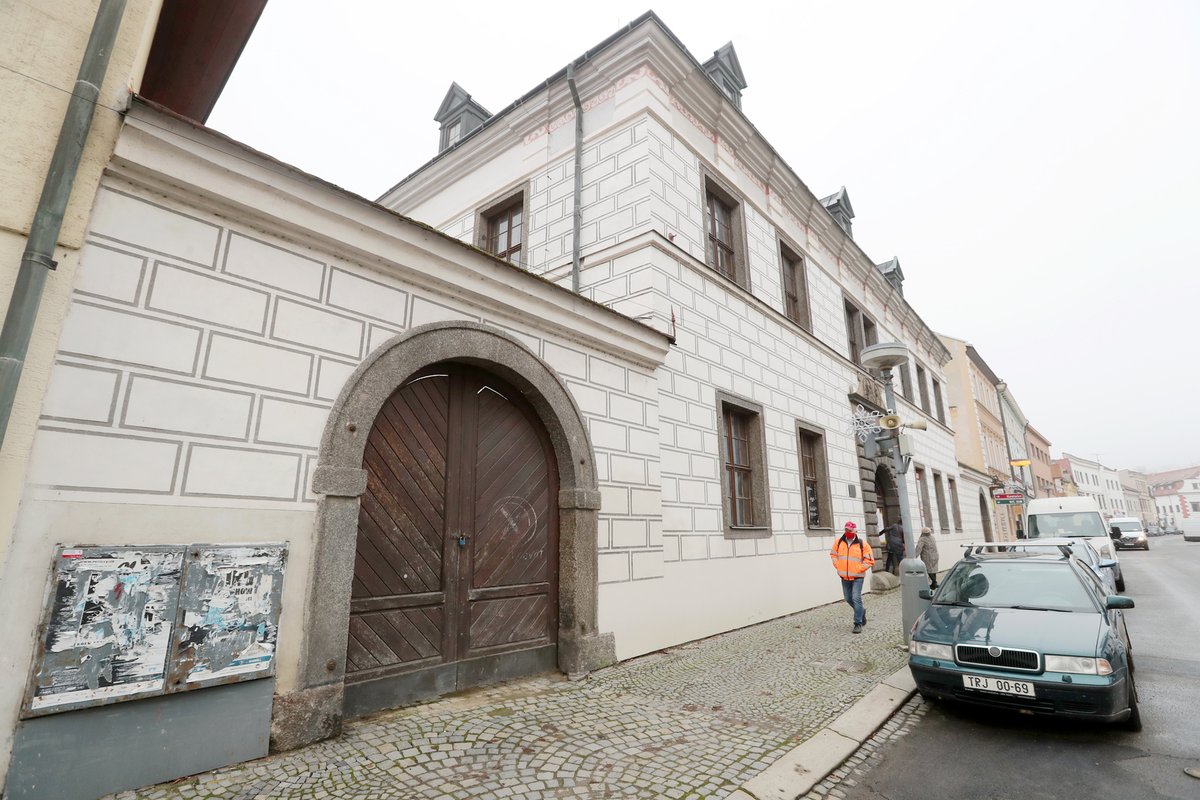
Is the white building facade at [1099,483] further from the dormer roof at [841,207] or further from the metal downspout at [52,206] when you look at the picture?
the metal downspout at [52,206]

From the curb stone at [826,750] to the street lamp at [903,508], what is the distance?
1.44m

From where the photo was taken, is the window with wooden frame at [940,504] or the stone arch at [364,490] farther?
the window with wooden frame at [940,504]

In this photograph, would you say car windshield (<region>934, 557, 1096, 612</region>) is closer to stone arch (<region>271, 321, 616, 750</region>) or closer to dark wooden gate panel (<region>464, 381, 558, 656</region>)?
stone arch (<region>271, 321, 616, 750</region>)

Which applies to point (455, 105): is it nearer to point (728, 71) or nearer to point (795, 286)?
point (728, 71)

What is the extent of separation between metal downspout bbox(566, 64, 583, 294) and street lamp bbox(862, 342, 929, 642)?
14.1ft

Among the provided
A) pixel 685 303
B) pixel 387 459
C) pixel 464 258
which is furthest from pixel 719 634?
pixel 464 258

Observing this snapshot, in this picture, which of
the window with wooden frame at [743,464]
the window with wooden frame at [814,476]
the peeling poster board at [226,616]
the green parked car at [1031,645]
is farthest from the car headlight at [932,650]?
the window with wooden frame at [814,476]

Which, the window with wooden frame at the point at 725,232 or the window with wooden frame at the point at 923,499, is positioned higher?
the window with wooden frame at the point at 725,232

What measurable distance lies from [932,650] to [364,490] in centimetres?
475

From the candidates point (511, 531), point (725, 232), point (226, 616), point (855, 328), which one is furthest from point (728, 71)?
point (226, 616)

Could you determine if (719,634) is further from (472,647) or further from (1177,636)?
(1177,636)

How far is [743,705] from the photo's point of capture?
4.83m

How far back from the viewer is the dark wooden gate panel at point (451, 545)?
14.7 feet

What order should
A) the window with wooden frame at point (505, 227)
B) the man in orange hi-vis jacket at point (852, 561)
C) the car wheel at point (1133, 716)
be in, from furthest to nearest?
1. the window with wooden frame at point (505, 227)
2. the man in orange hi-vis jacket at point (852, 561)
3. the car wheel at point (1133, 716)
